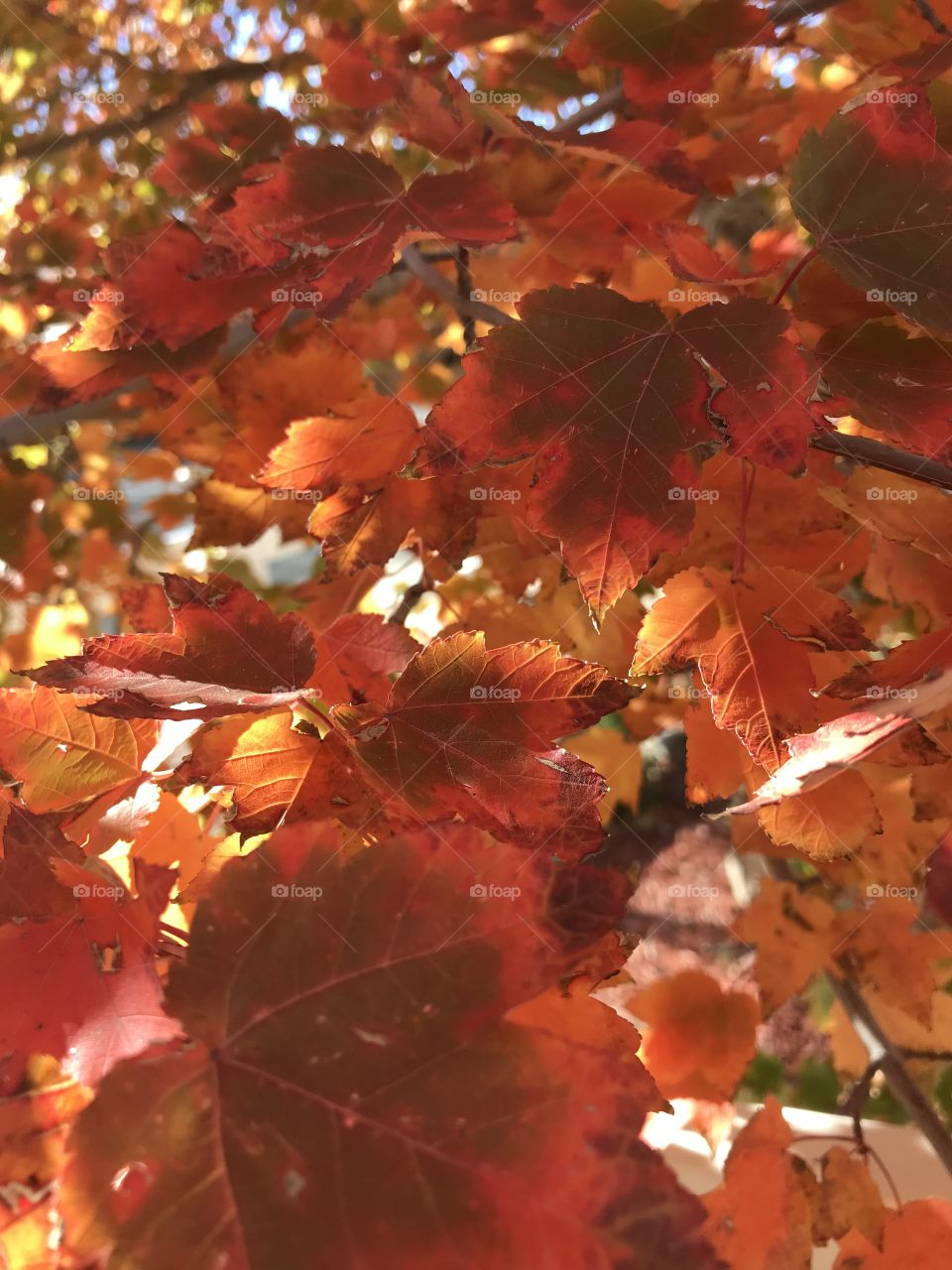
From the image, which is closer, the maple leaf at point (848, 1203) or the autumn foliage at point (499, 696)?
the autumn foliage at point (499, 696)

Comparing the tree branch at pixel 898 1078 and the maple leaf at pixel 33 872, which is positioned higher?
the maple leaf at pixel 33 872

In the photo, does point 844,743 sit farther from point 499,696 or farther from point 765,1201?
point 765,1201

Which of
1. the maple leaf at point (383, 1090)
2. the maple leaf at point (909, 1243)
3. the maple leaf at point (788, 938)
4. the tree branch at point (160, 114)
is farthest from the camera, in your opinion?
the tree branch at point (160, 114)

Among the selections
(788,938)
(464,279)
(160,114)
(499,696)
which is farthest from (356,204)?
(160,114)

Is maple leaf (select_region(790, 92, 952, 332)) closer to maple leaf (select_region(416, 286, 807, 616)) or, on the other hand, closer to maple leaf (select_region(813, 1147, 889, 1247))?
maple leaf (select_region(416, 286, 807, 616))

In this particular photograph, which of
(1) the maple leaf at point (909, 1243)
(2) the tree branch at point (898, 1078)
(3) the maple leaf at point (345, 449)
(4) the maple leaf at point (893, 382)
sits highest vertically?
(3) the maple leaf at point (345, 449)

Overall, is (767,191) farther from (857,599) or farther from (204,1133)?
(204,1133)

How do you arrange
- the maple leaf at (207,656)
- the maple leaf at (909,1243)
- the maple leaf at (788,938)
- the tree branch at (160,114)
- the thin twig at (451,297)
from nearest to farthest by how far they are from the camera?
the maple leaf at (207,656)
the maple leaf at (909,1243)
the thin twig at (451,297)
the maple leaf at (788,938)
the tree branch at (160,114)

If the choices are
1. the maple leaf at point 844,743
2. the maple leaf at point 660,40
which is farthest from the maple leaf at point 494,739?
the maple leaf at point 660,40

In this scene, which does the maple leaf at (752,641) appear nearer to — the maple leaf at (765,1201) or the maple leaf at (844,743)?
the maple leaf at (844,743)
